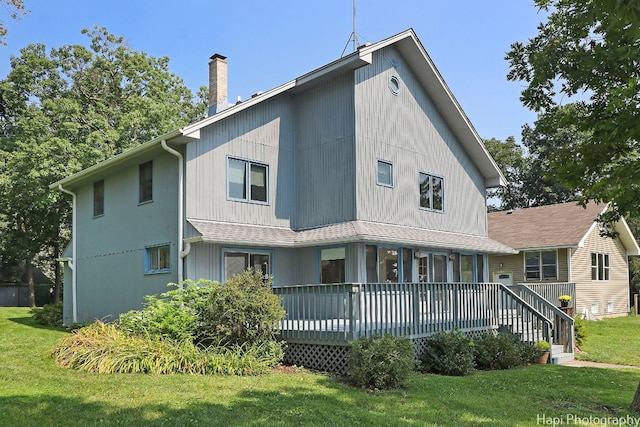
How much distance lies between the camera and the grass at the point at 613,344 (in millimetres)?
13430

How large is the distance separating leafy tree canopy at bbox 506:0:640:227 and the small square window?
19.6 feet

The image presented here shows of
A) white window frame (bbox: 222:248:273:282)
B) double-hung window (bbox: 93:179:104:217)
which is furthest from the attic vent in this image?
double-hung window (bbox: 93:179:104:217)

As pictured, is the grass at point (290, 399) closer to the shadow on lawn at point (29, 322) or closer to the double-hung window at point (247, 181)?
the double-hung window at point (247, 181)

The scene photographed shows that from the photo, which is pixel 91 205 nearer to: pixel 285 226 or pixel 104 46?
pixel 285 226

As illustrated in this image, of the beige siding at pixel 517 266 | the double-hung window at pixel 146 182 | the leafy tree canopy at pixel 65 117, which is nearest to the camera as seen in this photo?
the double-hung window at pixel 146 182

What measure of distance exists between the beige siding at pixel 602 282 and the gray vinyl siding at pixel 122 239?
18311 millimetres

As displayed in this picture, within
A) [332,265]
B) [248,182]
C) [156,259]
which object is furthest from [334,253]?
[156,259]

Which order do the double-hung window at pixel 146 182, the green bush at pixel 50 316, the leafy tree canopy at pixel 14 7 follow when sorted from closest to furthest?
the leafy tree canopy at pixel 14 7
the double-hung window at pixel 146 182
the green bush at pixel 50 316

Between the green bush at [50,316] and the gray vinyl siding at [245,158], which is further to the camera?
the green bush at [50,316]

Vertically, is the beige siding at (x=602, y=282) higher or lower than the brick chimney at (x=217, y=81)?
lower

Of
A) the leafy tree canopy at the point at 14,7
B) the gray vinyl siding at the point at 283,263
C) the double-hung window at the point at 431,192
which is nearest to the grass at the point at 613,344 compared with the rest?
the double-hung window at the point at 431,192

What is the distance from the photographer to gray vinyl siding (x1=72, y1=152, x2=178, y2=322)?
1438 cm

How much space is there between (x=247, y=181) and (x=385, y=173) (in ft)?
13.0

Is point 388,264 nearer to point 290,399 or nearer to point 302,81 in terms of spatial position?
point 302,81
